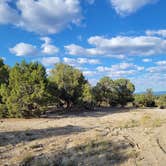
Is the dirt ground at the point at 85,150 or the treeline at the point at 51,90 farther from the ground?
the treeline at the point at 51,90

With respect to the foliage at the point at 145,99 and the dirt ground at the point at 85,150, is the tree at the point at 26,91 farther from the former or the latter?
the foliage at the point at 145,99

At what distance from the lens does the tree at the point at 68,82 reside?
45.7m

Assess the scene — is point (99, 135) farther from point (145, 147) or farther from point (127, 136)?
point (145, 147)

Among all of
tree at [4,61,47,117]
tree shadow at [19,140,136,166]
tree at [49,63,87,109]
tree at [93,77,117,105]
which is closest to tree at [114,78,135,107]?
tree at [93,77,117,105]

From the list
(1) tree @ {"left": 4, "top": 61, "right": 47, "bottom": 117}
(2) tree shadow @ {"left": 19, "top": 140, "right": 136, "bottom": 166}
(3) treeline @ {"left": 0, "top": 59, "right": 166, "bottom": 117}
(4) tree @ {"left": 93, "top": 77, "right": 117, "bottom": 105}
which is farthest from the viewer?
(4) tree @ {"left": 93, "top": 77, "right": 117, "bottom": 105}

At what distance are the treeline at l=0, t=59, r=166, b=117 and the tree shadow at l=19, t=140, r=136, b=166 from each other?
20.5 meters

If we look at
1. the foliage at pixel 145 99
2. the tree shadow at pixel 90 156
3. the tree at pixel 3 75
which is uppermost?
the tree at pixel 3 75

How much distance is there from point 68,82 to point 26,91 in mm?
12116

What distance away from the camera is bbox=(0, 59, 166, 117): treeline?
3450 cm

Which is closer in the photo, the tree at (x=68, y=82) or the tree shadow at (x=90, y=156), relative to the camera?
the tree shadow at (x=90, y=156)

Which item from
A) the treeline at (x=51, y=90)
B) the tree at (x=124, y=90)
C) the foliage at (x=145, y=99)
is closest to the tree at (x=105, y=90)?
the treeline at (x=51, y=90)

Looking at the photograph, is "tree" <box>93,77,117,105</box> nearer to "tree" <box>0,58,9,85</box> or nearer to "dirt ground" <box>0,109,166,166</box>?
"tree" <box>0,58,9,85</box>

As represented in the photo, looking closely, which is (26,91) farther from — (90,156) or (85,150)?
(90,156)

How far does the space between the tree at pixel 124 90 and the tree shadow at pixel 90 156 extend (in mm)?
43667
